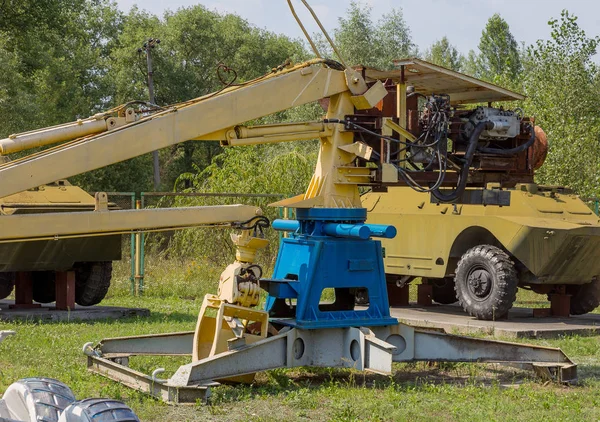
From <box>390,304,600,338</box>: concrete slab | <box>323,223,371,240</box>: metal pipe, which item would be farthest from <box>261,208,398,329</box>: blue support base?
<box>390,304,600,338</box>: concrete slab

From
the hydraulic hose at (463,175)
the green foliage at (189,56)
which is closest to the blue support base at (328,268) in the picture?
the hydraulic hose at (463,175)

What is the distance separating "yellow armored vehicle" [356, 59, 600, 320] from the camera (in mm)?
10242

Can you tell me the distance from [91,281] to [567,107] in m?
16.8

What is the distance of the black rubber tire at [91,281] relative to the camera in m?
15.4

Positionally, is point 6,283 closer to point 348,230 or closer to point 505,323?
point 505,323

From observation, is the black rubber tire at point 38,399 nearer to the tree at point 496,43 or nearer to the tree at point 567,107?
the tree at point 567,107

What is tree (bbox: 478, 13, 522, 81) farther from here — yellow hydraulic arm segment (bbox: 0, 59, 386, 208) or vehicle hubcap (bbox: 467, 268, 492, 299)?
yellow hydraulic arm segment (bbox: 0, 59, 386, 208)

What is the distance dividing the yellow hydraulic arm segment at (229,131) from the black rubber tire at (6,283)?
8124 mm

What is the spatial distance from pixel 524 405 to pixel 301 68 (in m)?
3.72

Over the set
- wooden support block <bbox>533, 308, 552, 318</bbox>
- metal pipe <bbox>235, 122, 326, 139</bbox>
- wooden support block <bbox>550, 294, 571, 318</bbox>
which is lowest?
wooden support block <bbox>533, 308, 552, 318</bbox>

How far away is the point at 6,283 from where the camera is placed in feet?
55.0

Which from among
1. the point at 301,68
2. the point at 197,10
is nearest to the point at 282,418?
the point at 301,68

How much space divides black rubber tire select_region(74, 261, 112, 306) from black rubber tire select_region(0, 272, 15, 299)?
4.57ft

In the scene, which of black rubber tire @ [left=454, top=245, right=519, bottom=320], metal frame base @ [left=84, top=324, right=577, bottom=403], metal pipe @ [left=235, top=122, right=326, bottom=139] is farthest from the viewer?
black rubber tire @ [left=454, top=245, right=519, bottom=320]
